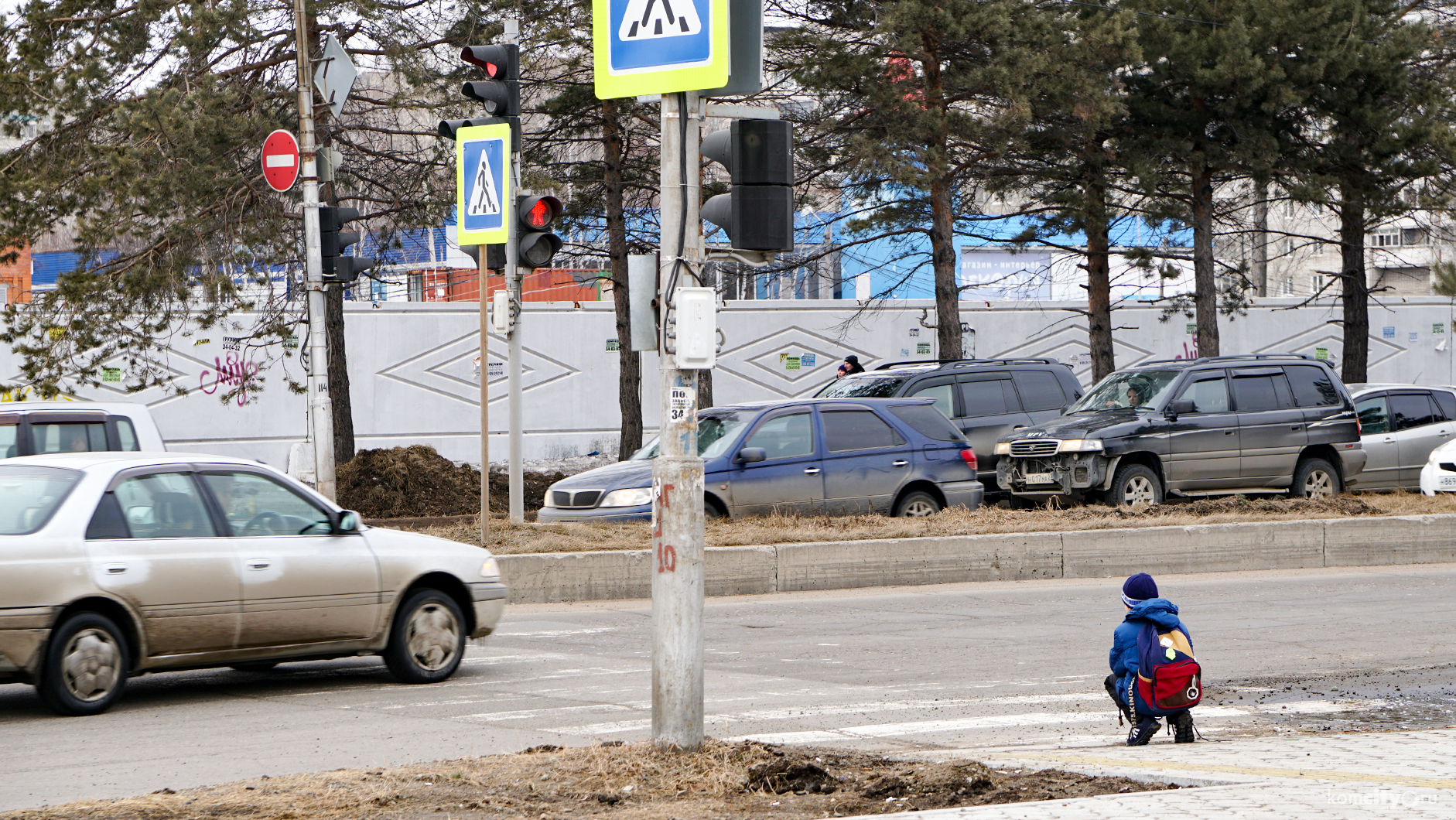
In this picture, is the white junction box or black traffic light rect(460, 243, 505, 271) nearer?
the white junction box

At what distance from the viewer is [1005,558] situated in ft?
50.4

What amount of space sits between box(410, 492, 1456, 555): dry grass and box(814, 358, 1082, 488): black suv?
2.79 metres

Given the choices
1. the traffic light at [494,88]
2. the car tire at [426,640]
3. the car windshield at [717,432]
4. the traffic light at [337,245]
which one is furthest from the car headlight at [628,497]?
the car tire at [426,640]

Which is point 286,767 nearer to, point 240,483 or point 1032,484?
point 240,483

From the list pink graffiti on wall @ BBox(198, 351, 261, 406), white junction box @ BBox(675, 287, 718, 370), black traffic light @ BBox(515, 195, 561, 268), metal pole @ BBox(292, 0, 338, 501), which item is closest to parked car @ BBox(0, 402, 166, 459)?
black traffic light @ BBox(515, 195, 561, 268)

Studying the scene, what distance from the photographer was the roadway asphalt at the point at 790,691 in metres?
7.50

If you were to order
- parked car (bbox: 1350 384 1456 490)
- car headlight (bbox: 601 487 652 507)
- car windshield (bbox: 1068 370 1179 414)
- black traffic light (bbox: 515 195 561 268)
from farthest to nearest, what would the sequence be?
parked car (bbox: 1350 384 1456 490) < car windshield (bbox: 1068 370 1179 414) < car headlight (bbox: 601 487 652 507) < black traffic light (bbox: 515 195 561 268)

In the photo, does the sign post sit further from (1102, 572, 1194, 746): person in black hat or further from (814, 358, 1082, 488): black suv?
(1102, 572, 1194, 746): person in black hat

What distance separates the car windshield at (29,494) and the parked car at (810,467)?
7.34 meters

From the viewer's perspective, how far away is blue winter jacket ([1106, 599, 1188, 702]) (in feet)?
23.7

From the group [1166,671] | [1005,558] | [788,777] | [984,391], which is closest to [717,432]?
[1005,558]

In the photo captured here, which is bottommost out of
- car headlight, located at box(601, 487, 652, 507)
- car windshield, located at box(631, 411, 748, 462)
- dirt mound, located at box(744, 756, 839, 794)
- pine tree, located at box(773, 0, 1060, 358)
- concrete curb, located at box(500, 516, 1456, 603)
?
dirt mound, located at box(744, 756, 839, 794)

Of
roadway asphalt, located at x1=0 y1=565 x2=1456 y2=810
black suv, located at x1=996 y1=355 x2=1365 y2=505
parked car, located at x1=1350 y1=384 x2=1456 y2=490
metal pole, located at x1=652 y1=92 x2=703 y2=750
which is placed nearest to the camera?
metal pole, located at x1=652 y1=92 x2=703 y2=750

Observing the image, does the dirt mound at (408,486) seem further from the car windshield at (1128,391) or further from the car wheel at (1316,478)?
the car wheel at (1316,478)
